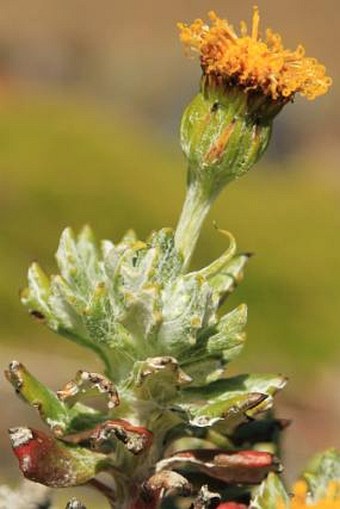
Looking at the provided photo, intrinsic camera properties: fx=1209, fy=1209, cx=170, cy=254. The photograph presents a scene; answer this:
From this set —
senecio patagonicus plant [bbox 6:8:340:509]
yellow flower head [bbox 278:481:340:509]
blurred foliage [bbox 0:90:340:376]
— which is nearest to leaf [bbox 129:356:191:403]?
senecio patagonicus plant [bbox 6:8:340:509]

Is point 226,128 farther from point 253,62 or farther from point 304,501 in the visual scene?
point 304,501

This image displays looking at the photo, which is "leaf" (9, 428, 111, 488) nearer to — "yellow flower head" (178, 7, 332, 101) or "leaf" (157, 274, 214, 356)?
"leaf" (157, 274, 214, 356)

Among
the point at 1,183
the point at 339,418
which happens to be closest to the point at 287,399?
the point at 339,418

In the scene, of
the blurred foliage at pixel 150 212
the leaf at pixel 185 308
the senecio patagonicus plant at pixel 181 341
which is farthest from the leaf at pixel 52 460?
the blurred foliage at pixel 150 212

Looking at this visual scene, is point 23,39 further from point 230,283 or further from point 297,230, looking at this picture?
point 230,283

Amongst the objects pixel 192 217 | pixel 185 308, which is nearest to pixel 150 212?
pixel 192 217
